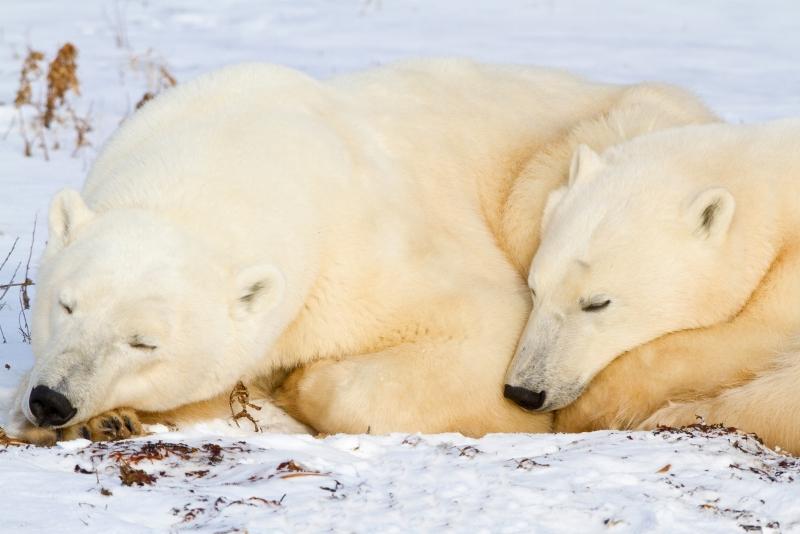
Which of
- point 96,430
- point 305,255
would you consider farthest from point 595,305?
point 96,430

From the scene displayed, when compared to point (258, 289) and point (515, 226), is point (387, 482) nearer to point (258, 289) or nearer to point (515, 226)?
point (258, 289)

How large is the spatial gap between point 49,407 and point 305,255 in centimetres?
98

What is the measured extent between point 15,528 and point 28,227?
4141mm

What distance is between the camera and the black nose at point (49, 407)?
341cm

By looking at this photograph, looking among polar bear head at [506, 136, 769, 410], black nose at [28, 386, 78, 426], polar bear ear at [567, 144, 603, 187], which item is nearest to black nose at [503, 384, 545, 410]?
polar bear head at [506, 136, 769, 410]

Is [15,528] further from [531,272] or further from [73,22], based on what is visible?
[73,22]

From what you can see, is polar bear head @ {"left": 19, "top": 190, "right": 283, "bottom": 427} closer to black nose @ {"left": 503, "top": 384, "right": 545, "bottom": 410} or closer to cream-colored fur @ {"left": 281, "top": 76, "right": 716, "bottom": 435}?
cream-colored fur @ {"left": 281, "top": 76, "right": 716, "bottom": 435}

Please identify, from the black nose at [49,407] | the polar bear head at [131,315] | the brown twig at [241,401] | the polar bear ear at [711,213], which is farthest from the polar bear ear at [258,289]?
the polar bear ear at [711,213]

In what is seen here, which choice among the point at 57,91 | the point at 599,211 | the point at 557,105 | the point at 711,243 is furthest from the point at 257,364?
the point at 57,91

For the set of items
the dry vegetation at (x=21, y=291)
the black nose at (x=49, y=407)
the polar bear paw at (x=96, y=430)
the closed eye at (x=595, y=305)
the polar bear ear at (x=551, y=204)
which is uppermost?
the polar bear ear at (x=551, y=204)

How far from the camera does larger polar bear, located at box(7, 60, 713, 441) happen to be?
3580mm

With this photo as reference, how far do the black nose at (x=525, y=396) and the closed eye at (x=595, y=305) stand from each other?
322mm

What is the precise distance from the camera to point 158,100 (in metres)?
4.45

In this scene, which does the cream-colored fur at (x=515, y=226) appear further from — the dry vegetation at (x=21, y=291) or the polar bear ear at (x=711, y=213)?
the dry vegetation at (x=21, y=291)
